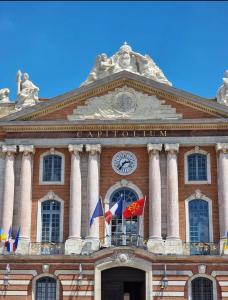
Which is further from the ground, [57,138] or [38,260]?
[57,138]

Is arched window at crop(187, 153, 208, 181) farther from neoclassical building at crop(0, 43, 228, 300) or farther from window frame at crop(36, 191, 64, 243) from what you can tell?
window frame at crop(36, 191, 64, 243)

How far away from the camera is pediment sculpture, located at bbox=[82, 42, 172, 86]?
127 ft

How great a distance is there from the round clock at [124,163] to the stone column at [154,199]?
1.14 metres

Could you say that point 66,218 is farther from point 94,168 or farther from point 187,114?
point 187,114

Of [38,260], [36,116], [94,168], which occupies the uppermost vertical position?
[36,116]

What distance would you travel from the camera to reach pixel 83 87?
3675cm

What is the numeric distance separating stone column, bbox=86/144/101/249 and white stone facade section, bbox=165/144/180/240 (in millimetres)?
4049

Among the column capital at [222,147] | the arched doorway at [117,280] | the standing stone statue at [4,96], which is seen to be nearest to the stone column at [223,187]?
the column capital at [222,147]

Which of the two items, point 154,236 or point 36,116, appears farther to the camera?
point 36,116

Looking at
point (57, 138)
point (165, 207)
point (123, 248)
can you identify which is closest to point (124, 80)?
point (57, 138)

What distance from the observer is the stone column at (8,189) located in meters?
34.6

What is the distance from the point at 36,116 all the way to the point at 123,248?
977 centimetres

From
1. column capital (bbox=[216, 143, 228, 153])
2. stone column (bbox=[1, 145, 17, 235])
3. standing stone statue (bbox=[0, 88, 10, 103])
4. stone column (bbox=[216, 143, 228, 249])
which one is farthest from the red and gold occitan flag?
standing stone statue (bbox=[0, 88, 10, 103])

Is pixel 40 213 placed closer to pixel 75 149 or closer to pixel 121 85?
pixel 75 149
